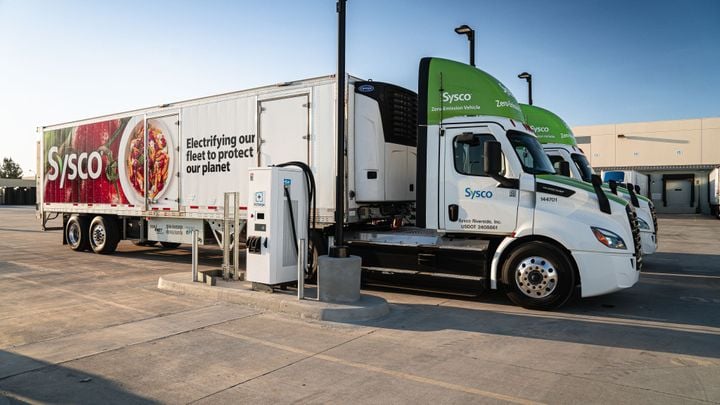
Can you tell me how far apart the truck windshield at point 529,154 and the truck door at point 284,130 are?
11.9 feet

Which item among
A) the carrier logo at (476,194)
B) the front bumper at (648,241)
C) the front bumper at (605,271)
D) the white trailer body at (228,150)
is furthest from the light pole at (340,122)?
the front bumper at (648,241)

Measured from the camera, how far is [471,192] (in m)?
8.09

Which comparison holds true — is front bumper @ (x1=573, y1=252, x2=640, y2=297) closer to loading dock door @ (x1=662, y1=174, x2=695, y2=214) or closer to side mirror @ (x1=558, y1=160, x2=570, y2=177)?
side mirror @ (x1=558, y1=160, x2=570, y2=177)

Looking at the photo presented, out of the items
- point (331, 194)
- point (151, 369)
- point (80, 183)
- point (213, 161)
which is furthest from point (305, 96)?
point (80, 183)

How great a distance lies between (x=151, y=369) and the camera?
16.2ft

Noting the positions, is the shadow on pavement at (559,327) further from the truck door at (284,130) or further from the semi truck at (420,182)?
the truck door at (284,130)

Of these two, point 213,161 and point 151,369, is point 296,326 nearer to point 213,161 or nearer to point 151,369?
point 151,369

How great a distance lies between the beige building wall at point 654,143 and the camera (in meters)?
41.8

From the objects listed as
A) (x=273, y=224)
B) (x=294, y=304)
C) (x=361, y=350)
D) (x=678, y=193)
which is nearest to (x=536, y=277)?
(x=361, y=350)

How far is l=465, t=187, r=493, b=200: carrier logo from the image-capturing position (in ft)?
26.1

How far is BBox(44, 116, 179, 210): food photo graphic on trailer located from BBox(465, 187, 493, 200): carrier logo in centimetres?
681

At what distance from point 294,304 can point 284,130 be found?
3.77 metres

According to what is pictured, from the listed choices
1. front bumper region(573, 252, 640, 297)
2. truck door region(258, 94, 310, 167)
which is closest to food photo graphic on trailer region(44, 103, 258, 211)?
truck door region(258, 94, 310, 167)

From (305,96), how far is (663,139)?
4300cm
